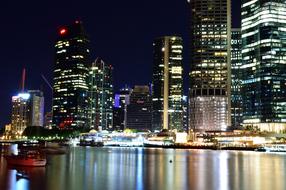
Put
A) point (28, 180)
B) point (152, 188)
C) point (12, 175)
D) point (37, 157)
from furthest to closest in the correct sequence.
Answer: point (37, 157), point (12, 175), point (28, 180), point (152, 188)

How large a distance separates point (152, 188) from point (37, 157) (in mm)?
33597

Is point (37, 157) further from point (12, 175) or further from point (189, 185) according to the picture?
point (189, 185)

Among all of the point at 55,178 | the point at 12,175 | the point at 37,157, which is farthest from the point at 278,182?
the point at 37,157

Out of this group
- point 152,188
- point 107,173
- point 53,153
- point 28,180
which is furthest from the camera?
point 53,153

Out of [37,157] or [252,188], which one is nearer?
[252,188]

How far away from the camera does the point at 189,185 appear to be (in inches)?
2208

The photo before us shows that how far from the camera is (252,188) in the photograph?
53562mm

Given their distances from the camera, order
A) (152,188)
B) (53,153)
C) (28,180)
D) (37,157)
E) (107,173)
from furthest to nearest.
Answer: (53,153) < (37,157) < (107,173) < (28,180) < (152,188)

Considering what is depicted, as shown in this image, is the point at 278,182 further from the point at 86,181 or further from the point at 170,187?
the point at 86,181

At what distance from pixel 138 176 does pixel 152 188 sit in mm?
13865

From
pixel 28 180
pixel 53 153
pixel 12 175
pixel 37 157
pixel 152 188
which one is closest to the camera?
pixel 152 188

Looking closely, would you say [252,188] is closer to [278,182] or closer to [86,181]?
[278,182]

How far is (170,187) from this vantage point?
177 feet

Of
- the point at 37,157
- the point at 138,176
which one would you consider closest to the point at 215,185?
the point at 138,176
